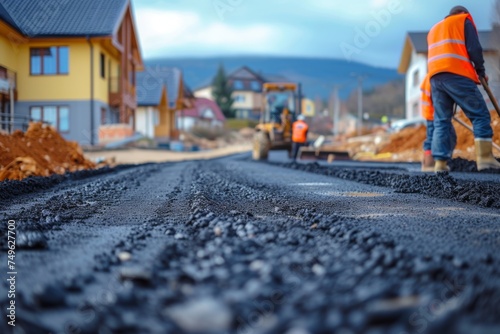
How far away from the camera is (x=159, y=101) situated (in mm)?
42875

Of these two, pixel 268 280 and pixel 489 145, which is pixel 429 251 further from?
pixel 489 145

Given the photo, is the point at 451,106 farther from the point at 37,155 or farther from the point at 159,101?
the point at 159,101

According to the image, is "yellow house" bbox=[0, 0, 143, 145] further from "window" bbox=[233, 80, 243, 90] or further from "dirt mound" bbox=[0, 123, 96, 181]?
"window" bbox=[233, 80, 243, 90]

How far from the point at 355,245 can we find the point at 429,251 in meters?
0.39

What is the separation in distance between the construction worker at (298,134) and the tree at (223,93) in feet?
221

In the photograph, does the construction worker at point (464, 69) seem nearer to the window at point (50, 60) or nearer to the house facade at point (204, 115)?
the window at point (50, 60)

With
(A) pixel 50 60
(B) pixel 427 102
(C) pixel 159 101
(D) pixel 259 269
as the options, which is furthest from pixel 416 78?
(D) pixel 259 269

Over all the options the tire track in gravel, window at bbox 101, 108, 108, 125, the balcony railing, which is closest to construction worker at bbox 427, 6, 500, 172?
the tire track in gravel

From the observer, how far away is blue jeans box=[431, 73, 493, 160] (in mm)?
7680

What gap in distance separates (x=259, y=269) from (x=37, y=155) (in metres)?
11.2

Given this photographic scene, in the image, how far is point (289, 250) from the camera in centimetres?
283

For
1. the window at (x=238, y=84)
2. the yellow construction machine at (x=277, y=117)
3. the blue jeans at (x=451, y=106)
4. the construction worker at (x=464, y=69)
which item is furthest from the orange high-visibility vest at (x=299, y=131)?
the window at (x=238, y=84)

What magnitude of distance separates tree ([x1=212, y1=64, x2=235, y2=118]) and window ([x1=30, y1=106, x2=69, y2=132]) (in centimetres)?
5961

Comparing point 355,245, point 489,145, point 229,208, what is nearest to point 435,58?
point 489,145
